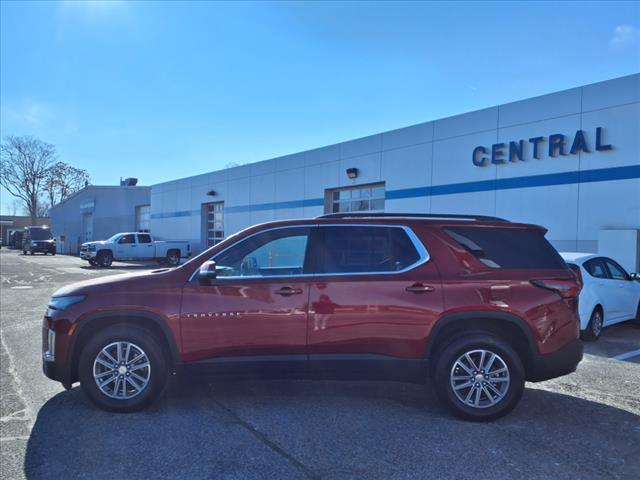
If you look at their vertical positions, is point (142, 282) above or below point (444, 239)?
below

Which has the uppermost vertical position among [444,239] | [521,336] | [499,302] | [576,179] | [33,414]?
[576,179]

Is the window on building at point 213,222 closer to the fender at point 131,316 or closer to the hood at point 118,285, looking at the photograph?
the hood at point 118,285

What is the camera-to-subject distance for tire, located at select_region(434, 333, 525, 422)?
455 cm

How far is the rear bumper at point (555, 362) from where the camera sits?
15.2 feet

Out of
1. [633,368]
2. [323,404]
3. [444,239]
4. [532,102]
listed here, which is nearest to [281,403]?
[323,404]

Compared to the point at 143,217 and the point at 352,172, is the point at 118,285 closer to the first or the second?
the point at 352,172

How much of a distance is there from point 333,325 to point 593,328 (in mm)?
5670

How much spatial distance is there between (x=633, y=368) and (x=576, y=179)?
8231mm

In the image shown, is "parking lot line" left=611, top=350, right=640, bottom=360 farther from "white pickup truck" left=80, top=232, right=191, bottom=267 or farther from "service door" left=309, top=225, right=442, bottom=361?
"white pickup truck" left=80, top=232, right=191, bottom=267

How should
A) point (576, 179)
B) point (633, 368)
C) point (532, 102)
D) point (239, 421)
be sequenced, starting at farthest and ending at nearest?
1. point (532, 102)
2. point (576, 179)
3. point (633, 368)
4. point (239, 421)

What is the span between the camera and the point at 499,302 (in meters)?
4.60

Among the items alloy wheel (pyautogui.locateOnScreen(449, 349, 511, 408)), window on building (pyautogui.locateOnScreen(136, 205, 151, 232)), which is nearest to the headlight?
alloy wheel (pyautogui.locateOnScreen(449, 349, 511, 408))

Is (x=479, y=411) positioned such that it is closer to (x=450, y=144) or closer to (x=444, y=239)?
(x=444, y=239)

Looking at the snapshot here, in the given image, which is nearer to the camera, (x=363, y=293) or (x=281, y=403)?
(x=363, y=293)
